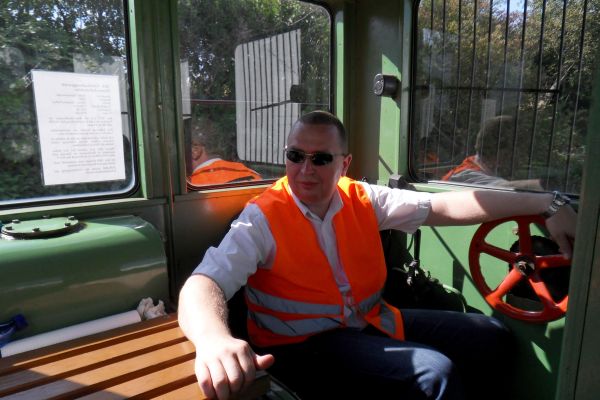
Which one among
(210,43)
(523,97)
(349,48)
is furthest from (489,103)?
(210,43)

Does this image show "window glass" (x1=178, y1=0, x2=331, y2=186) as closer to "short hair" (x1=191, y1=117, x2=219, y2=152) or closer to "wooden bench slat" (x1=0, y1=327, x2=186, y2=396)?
"short hair" (x1=191, y1=117, x2=219, y2=152)

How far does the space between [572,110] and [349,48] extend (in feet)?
4.39

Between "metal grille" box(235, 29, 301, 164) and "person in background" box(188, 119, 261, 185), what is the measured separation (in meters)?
0.11

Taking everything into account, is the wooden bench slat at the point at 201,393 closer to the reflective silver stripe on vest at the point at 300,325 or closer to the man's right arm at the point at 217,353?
the man's right arm at the point at 217,353

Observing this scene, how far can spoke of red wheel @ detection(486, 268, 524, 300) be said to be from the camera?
1861 millimetres

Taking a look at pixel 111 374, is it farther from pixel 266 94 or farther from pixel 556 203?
pixel 266 94

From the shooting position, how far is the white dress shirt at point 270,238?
1.50 m

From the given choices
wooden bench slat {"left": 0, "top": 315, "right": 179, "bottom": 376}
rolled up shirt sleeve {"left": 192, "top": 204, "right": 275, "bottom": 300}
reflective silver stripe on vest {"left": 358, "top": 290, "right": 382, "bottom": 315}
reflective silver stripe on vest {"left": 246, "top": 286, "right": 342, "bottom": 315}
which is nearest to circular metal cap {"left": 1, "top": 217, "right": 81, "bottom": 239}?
wooden bench slat {"left": 0, "top": 315, "right": 179, "bottom": 376}

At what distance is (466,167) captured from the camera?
2258 millimetres

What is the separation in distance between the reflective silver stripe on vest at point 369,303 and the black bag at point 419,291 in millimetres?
495

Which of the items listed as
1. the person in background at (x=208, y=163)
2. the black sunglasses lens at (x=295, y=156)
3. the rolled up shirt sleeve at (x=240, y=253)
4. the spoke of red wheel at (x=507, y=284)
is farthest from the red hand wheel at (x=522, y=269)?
the person in background at (x=208, y=163)

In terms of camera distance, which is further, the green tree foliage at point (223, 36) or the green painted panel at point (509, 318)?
the green tree foliage at point (223, 36)

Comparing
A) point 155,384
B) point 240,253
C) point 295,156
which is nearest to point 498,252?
point 295,156

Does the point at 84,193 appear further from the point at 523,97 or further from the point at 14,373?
the point at 523,97
